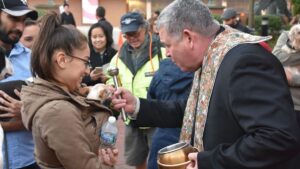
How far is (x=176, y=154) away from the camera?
243 centimetres

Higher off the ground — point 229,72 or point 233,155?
point 229,72

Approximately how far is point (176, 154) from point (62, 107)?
0.62 m

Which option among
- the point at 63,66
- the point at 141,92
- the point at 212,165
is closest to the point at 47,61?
the point at 63,66

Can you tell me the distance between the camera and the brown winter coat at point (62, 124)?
8.14 ft

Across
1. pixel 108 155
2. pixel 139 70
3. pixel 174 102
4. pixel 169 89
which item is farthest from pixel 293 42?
pixel 108 155

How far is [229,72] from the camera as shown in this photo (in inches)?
90.0

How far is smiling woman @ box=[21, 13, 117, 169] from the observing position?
2.49 metres

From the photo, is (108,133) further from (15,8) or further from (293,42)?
(293,42)

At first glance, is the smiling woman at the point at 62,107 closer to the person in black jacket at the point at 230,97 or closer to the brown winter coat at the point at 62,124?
the brown winter coat at the point at 62,124

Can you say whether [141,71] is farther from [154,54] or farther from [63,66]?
[63,66]

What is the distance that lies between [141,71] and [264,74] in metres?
2.78

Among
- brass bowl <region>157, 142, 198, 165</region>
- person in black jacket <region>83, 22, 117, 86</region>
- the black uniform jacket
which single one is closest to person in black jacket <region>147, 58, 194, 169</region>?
brass bowl <region>157, 142, 198, 165</region>

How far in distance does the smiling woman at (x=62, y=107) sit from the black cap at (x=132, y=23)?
2390mm

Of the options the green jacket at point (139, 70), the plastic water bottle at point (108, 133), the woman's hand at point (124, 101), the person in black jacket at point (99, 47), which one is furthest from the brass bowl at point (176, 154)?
the person in black jacket at point (99, 47)
